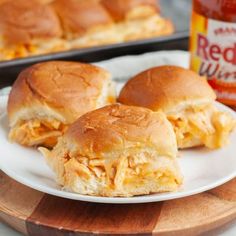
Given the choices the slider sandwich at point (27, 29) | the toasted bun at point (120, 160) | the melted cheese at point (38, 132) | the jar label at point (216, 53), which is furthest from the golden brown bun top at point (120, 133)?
the slider sandwich at point (27, 29)

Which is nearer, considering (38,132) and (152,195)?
(152,195)

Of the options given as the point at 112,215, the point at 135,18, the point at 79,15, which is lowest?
the point at 135,18

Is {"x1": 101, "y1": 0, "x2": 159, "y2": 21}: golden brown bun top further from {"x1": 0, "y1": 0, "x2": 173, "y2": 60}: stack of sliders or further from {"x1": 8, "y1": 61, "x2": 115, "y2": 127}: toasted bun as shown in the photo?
{"x1": 8, "y1": 61, "x2": 115, "y2": 127}: toasted bun

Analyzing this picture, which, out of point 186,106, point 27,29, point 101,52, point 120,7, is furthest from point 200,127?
point 120,7

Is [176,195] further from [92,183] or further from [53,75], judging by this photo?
[53,75]

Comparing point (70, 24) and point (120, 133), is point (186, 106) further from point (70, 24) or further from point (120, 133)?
point (70, 24)
